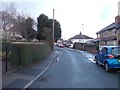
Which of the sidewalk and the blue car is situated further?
the blue car

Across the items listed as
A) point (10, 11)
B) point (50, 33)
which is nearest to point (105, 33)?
point (50, 33)

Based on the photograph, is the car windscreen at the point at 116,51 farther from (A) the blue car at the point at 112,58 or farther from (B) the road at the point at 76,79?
(B) the road at the point at 76,79

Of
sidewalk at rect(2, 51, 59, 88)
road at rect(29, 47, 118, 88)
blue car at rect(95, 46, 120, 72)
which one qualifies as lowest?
road at rect(29, 47, 118, 88)

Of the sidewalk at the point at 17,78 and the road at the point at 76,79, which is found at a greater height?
the sidewalk at the point at 17,78

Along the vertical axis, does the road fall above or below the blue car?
below

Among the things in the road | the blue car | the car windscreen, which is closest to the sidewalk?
the road

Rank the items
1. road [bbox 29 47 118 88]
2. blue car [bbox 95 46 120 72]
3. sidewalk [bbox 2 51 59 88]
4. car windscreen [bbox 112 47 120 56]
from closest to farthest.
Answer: sidewalk [bbox 2 51 59 88], road [bbox 29 47 118 88], blue car [bbox 95 46 120 72], car windscreen [bbox 112 47 120 56]

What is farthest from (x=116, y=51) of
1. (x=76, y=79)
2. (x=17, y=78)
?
(x=17, y=78)

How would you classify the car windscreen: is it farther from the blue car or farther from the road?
the road

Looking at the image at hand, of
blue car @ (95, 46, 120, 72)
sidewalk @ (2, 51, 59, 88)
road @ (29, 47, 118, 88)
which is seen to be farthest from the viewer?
blue car @ (95, 46, 120, 72)

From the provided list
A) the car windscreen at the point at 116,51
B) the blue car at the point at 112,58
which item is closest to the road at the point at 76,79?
the blue car at the point at 112,58

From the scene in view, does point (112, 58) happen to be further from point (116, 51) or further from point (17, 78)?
point (17, 78)

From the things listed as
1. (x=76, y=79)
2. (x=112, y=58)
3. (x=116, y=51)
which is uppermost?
(x=116, y=51)

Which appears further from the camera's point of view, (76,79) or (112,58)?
(112,58)
